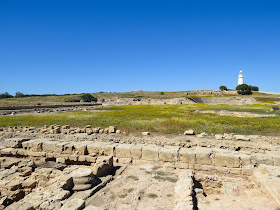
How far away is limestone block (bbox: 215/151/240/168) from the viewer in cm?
727

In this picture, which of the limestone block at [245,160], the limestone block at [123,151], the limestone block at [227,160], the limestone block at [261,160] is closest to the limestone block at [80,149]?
the limestone block at [123,151]

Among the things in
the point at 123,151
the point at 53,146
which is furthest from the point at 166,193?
the point at 53,146

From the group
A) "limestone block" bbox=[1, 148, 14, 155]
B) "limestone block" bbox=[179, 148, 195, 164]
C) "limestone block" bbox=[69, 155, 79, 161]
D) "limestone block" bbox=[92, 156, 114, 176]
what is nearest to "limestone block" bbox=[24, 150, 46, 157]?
"limestone block" bbox=[1, 148, 14, 155]

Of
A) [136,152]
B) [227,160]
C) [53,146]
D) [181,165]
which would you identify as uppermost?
[53,146]

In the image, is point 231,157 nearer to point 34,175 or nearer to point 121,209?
point 121,209

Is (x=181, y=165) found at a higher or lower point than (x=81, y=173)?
lower

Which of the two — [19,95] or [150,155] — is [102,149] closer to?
[150,155]

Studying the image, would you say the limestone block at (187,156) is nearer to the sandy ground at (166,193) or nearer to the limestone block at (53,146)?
the sandy ground at (166,193)

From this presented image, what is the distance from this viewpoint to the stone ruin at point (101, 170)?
17.4ft

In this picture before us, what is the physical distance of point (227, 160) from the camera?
732 centimetres

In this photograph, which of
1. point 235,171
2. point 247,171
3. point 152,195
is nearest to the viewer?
point 152,195

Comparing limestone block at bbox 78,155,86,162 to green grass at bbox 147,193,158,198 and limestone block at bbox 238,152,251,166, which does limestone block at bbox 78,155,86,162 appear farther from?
limestone block at bbox 238,152,251,166

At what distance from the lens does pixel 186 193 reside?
5234 mm

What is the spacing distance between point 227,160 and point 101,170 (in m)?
4.48
